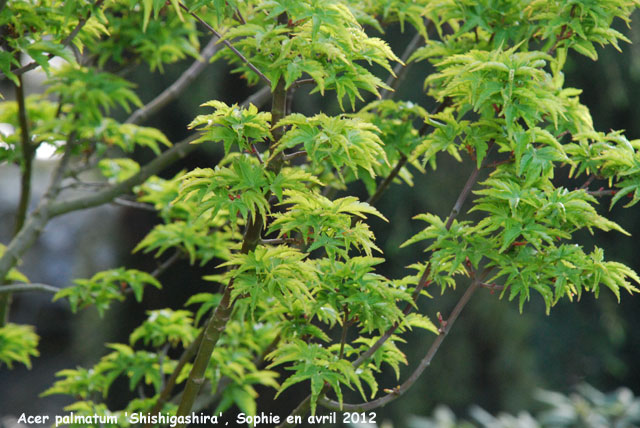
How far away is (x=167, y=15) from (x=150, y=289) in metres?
3.37

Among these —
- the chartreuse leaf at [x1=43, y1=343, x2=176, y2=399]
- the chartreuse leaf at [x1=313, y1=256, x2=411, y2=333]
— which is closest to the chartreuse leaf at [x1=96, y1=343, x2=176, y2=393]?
the chartreuse leaf at [x1=43, y1=343, x2=176, y2=399]

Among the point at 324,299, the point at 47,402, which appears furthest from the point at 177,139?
the point at 324,299

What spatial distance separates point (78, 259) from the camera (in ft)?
19.5

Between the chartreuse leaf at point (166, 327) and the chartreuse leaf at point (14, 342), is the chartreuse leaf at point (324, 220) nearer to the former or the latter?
the chartreuse leaf at point (166, 327)

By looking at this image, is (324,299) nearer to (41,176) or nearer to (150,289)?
(150,289)

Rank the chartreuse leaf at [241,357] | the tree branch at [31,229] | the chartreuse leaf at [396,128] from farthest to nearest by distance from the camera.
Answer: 1. the tree branch at [31,229]
2. the chartreuse leaf at [241,357]
3. the chartreuse leaf at [396,128]

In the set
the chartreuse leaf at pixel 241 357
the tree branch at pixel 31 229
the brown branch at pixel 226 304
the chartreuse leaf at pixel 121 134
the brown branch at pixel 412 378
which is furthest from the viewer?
the chartreuse leaf at pixel 121 134

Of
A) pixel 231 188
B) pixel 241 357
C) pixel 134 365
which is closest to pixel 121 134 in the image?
pixel 134 365

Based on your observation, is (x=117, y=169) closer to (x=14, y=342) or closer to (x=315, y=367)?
(x=14, y=342)

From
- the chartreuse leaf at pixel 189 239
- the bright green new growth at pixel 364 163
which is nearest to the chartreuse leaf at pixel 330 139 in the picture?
the bright green new growth at pixel 364 163

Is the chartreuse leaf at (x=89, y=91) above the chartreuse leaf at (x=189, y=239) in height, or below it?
above

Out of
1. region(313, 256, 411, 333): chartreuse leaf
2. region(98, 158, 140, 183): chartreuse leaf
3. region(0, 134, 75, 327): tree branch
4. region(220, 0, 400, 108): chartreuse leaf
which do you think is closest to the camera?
region(220, 0, 400, 108): chartreuse leaf

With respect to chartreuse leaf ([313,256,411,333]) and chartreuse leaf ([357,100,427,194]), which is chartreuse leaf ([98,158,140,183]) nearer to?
chartreuse leaf ([357,100,427,194])

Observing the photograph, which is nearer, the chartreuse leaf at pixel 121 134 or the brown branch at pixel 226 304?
the brown branch at pixel 226 304
